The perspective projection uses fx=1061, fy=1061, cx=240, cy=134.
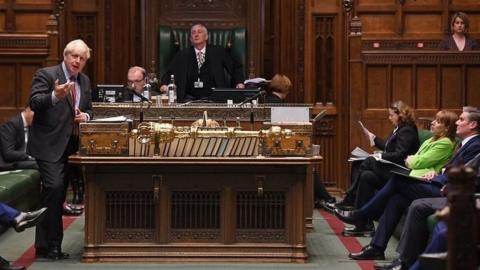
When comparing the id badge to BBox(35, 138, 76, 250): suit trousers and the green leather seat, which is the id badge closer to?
the green leather seat

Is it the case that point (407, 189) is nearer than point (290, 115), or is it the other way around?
point (407, 189)

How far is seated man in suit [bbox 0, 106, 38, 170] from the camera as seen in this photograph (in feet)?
33.8

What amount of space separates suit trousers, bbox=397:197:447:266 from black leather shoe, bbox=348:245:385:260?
844 mm

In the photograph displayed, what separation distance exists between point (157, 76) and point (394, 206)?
5290 millimetres

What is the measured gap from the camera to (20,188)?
9.33 meters

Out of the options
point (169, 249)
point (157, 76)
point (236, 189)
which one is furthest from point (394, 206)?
point (157, 76)

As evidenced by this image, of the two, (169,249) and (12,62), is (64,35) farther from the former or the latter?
(169,249)

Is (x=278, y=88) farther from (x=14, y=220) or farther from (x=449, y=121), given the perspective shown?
(x=14, y=220)

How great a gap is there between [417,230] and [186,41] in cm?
634

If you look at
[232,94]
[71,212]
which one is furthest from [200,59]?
[71,212]

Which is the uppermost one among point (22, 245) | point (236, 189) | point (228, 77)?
point (228, 77)

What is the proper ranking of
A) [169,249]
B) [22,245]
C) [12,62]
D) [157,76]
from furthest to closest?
[157,76]
[12,62]
[22,245]
[169,249]

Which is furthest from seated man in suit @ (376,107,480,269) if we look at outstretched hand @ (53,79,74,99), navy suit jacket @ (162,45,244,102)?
navy suit jacket @ (162,45,244,102)

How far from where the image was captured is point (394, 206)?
812 centimetres
